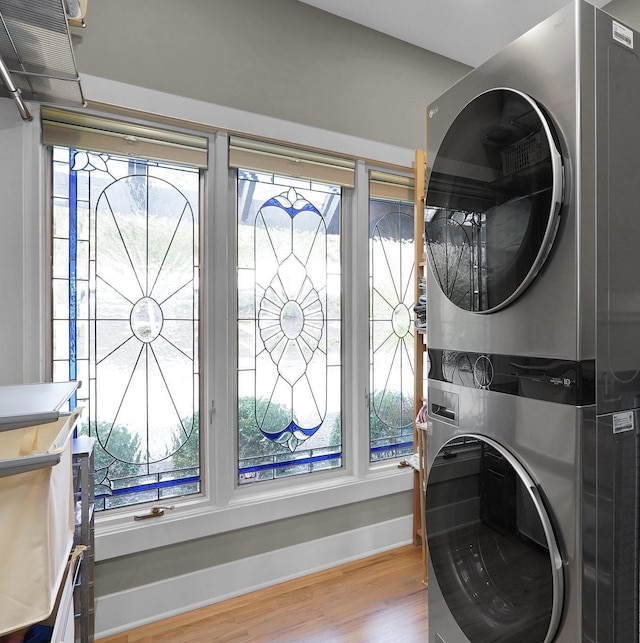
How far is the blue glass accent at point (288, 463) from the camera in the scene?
2146 mm

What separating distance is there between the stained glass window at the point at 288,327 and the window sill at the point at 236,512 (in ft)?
0.36

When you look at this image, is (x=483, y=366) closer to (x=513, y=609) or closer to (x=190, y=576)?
(x=513, y=609)

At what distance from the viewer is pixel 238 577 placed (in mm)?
2035

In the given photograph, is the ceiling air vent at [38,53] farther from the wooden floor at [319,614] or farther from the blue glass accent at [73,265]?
the wooden floor at [319,614]

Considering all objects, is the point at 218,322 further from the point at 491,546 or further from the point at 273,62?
the point at 491,546

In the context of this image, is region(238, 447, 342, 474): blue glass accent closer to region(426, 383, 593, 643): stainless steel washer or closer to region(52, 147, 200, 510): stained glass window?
region(52, 147, 200, 510): stained glass window

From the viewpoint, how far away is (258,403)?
216 cm

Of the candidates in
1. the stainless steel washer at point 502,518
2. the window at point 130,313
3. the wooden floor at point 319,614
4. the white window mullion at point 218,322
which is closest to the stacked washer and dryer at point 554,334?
the stainless steel washer at point 502,518

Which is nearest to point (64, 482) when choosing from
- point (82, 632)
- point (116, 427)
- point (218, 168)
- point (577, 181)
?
point (82, 632)

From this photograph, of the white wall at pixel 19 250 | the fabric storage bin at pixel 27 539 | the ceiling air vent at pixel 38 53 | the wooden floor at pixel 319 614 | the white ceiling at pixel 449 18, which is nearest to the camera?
the fabric storage bin at pixel 27 539

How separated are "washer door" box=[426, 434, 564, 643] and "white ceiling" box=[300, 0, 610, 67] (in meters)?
1.99

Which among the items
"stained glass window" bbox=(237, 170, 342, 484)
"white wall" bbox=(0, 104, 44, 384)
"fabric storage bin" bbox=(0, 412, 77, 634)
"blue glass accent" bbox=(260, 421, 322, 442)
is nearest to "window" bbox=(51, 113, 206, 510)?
"white wall" bbox=(0, 104, 44, 384)

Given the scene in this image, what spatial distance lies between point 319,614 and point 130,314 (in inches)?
58.2

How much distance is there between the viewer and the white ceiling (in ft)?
6.96
